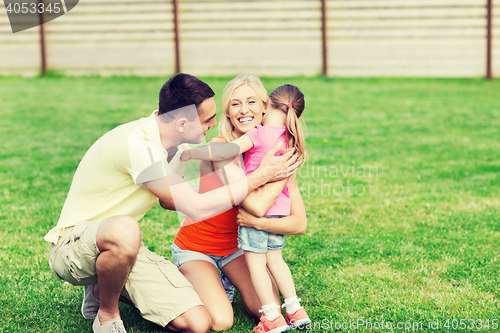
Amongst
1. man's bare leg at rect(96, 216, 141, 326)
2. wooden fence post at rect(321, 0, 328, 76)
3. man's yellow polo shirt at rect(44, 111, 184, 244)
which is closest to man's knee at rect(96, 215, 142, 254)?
man's bare leg at rect(96, 216, 141, 326)

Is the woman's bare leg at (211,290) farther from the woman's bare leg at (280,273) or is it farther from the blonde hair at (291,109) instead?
the blonde hair at (291,109)

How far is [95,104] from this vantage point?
9.29m

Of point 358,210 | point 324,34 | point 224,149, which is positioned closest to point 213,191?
point 224,149

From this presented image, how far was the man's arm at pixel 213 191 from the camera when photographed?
9.09ft

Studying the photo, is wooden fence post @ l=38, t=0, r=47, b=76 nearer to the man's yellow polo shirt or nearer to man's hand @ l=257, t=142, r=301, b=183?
the man's yellow polo shirt

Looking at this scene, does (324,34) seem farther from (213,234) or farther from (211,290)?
(211,290)

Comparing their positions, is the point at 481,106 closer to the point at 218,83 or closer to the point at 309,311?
the point at 218,83

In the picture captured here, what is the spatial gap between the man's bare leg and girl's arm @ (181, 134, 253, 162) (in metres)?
0.58

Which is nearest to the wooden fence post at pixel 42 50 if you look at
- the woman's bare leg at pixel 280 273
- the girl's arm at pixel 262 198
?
the girl's arm at pixel 262 198

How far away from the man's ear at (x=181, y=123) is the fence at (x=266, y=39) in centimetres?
888

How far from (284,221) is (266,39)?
9.08 meters

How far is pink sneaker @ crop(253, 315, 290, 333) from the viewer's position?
9.00 feet

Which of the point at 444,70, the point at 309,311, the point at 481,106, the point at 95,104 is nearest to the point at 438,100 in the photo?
the point at 481,106

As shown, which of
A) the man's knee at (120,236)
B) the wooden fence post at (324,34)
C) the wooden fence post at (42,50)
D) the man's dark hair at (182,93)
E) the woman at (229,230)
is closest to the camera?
the man's knee at (120,236)
